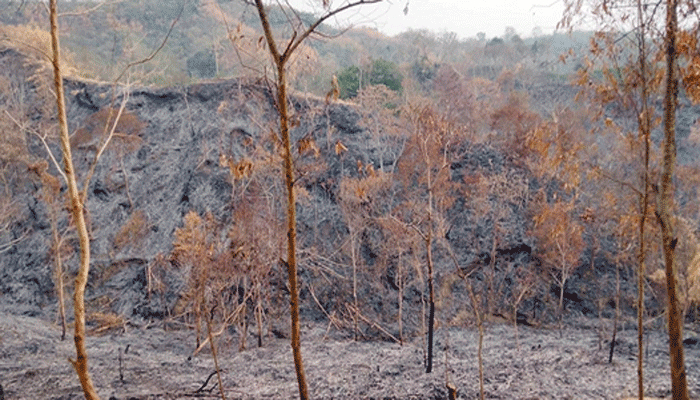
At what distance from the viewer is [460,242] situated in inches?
1000

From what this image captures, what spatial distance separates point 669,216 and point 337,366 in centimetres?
1119

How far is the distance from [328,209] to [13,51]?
2708cm

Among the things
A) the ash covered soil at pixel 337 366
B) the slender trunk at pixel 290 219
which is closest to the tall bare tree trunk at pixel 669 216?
the slender trunk at pixel 290 219

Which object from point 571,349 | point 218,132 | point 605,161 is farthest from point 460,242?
point 218,132

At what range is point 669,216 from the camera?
538cm

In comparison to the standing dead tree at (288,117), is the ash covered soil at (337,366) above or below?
below

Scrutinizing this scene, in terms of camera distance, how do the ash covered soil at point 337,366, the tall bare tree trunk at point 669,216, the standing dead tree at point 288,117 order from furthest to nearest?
1. the ash covered soil at point 337,366
2. the tall bare tree trunk at point 669,216
3. the standing dead tree at point 288,117

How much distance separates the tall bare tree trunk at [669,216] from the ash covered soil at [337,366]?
5.81 m

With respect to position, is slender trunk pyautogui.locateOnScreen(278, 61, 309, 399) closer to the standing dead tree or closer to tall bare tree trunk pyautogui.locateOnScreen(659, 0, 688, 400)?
the standing dead tree

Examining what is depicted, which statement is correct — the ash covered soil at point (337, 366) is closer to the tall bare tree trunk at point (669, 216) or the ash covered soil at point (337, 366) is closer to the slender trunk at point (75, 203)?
the slender trunk at point (75, 203)

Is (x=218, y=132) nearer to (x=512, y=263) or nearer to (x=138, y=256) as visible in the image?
(x=138, y=256)

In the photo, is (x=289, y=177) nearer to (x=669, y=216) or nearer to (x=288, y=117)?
(x=288, y=117)

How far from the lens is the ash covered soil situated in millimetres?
10703

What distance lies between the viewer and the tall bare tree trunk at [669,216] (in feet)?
17.1
